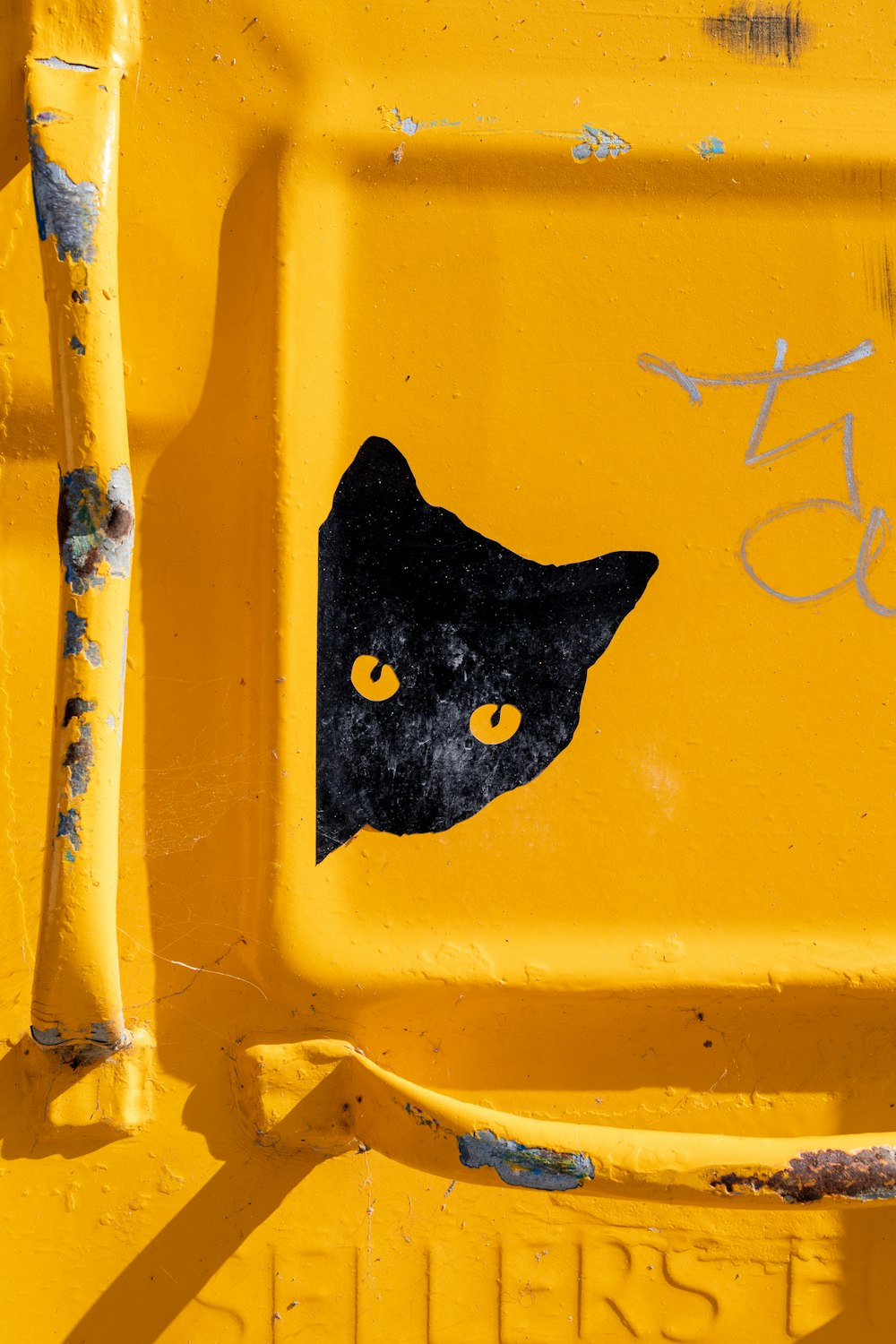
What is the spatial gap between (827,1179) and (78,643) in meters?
0.81

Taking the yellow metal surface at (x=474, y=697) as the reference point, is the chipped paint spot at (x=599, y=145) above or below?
above

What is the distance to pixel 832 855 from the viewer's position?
3.36 feet

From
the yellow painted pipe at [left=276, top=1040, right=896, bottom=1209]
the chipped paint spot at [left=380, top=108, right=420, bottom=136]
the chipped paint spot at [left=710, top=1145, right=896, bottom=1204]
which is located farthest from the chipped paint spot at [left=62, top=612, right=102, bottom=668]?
the chipped paint spot at [left=710, top=1145, right=896, bottom=1204]

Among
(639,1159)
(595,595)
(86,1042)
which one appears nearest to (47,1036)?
(86,1042)

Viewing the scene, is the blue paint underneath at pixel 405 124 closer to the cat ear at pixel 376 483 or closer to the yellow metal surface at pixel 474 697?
the yellow metal surface at pixel 474 697

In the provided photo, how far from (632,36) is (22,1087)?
4.01ft

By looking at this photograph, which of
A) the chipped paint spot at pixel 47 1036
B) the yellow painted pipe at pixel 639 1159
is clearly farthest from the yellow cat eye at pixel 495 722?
the chipped paint spot at pixel 47 1036

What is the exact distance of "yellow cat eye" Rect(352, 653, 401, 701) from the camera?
3.29 feet

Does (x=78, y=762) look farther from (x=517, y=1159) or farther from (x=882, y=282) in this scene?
(x=882, y=282)

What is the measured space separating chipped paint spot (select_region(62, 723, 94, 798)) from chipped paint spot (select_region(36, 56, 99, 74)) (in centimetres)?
61

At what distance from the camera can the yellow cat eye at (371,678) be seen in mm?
1004

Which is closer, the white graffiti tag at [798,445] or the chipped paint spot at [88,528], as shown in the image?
the chipped paint spot at [88,528]

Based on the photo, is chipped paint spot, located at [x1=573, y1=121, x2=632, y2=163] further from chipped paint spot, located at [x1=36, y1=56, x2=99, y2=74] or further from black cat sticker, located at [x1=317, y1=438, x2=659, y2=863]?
chipped paint spot, located at [x1=36, y1=56, x2=99, y2=74]

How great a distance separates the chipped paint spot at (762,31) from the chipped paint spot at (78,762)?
37.2 inches
